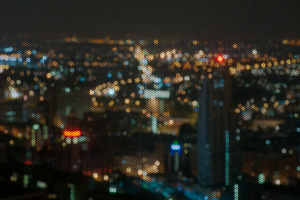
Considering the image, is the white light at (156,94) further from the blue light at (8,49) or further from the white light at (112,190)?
the blue light at (8,49)

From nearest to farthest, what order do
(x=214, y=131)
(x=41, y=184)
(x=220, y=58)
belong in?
(x=41, y=184) < (x=214, y=131) < (x=220, y=58)

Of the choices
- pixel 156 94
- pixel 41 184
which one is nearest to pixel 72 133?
pixel 41 184

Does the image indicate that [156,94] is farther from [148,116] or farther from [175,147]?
[175,147]

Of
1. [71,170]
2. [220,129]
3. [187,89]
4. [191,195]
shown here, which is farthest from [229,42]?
[71,170]

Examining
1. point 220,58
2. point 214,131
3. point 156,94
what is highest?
point 220,58

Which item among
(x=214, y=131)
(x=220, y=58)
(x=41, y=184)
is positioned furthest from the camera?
(x=220, y=58)

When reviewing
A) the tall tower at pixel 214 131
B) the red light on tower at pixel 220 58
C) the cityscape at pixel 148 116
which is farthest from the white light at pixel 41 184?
the red light on tower at pixel 220 58

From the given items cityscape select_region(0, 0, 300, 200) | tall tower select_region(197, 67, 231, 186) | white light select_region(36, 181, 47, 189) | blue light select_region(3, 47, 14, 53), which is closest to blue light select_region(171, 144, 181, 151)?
cityscape select_region(0, 0, 300, 200)

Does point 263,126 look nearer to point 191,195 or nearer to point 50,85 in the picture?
point 191,195
